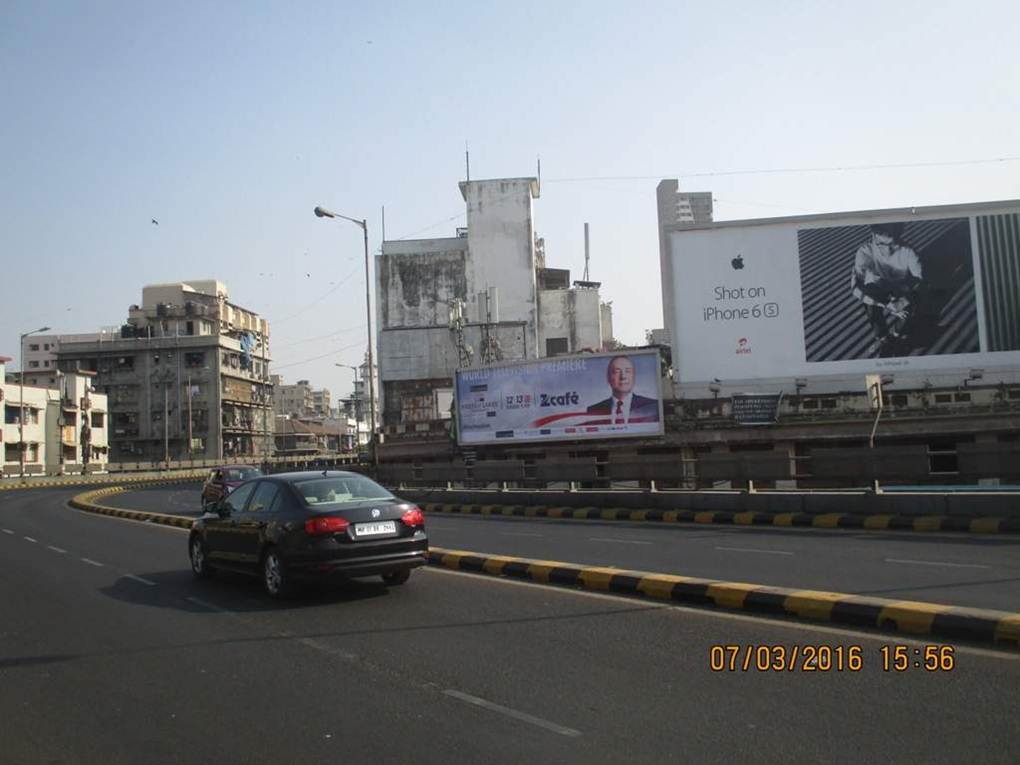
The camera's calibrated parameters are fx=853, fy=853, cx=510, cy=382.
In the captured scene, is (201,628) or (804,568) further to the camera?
(804,568)

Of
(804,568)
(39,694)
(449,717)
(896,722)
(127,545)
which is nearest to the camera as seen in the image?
(896,722)

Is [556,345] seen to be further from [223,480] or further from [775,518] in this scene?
[775,518]

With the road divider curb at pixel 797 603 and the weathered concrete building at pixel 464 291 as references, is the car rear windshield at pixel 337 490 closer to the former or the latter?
the road divider curb at pixel 797 603

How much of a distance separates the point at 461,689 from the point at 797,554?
734 centimetres

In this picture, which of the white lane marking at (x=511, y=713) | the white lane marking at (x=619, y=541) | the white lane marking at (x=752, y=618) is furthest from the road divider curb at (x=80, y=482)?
the white lane marking at (x=511, y=713)

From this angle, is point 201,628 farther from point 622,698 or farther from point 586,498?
point 586,498

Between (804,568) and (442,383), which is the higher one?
(442,383)

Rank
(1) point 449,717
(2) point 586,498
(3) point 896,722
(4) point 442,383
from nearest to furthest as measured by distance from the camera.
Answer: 1. (3) point 896,722
2. (1) point 449,717
3. (2) point 586,498
4. (4) point 442,383

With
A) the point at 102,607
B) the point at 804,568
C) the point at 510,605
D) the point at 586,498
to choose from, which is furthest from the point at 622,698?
the point at 586,498

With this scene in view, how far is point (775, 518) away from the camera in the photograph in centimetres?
1669

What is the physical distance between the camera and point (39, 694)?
6180 mm

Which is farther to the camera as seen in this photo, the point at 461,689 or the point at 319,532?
the point at 319,532

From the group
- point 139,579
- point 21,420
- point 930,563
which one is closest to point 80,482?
point 21,420

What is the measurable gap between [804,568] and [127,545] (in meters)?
12.5
